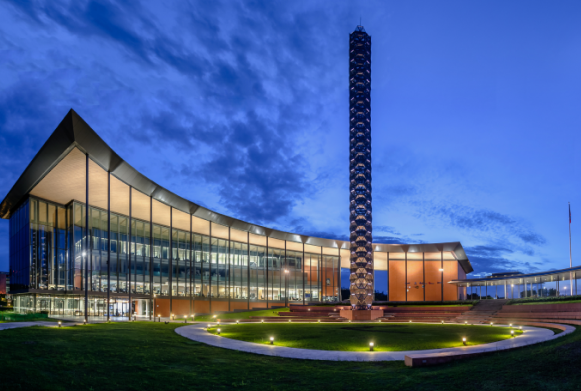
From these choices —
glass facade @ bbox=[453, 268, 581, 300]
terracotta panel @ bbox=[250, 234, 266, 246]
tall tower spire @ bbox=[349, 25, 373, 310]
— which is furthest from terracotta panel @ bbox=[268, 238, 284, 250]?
glass facade @ bbox=[453, 268, 581, 300]

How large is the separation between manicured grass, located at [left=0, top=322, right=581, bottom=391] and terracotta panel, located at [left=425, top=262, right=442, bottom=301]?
63.9 meters

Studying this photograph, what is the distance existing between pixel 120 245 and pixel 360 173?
26675mm

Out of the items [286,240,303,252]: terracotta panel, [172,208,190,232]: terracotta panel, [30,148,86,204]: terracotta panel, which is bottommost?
[286,240,303,252]: terracotta panel

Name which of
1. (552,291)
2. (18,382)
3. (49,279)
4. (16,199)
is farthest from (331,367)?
(552,291)

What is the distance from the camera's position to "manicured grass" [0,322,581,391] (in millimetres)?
10133

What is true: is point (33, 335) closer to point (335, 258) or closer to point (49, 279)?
point (49, 279)

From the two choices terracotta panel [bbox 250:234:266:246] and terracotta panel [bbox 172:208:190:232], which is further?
terracotta panel [bbox 250:234:266:246]

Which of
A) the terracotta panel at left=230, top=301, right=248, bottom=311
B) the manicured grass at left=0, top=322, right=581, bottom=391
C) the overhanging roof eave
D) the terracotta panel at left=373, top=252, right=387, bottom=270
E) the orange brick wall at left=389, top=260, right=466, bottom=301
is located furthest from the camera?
the terracotta panel at left=373, top=252, right=387, bottom=270

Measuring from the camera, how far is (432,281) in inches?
2972

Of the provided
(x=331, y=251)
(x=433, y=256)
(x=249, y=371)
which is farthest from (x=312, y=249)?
(x=249, y=371)

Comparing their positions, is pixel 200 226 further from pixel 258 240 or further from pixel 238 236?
pixel 258 240

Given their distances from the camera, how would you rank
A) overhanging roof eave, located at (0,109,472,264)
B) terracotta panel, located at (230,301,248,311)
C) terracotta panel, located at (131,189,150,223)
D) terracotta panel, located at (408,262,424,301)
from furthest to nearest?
terracotta panel, located at (408,262,424,301) → terracotta panel, located at (230,301,248,311) → terracotta panel, located at (131,189,150,223) → overhanging roof eave, located at (0,109,472,264)

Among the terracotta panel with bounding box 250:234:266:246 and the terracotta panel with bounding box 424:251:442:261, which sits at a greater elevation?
the terracotta panel with bounding box 250:234:266:246

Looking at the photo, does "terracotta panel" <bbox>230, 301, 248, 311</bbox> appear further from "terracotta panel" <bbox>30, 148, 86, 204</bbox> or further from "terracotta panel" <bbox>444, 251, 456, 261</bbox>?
"terracotta panel" <bbox>444, 251, 456, 261</bbox>
